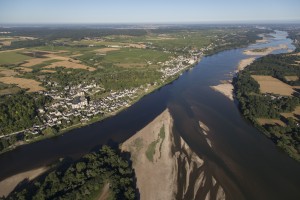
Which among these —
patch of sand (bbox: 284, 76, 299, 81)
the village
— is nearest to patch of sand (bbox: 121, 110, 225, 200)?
the village

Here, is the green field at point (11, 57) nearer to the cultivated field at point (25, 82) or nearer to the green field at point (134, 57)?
the cultivated field at point (25, 82)

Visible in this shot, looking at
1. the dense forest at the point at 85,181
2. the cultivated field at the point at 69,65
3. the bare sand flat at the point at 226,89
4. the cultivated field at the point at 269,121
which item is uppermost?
the dense forest at the point at 85,181

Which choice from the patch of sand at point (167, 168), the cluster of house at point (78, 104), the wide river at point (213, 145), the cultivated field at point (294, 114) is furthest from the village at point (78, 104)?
the cultivated field at point (294, 114)

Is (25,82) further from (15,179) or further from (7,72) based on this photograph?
(15,179)

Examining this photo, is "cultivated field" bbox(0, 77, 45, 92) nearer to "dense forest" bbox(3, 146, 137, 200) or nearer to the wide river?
the wide river

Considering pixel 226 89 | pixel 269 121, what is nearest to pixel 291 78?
pixel 226 89

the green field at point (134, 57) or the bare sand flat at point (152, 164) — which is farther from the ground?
the bare sand flat at point (152, 164)

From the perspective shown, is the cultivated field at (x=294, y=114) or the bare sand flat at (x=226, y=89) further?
the bare sand flat at (x=226, y=89)
